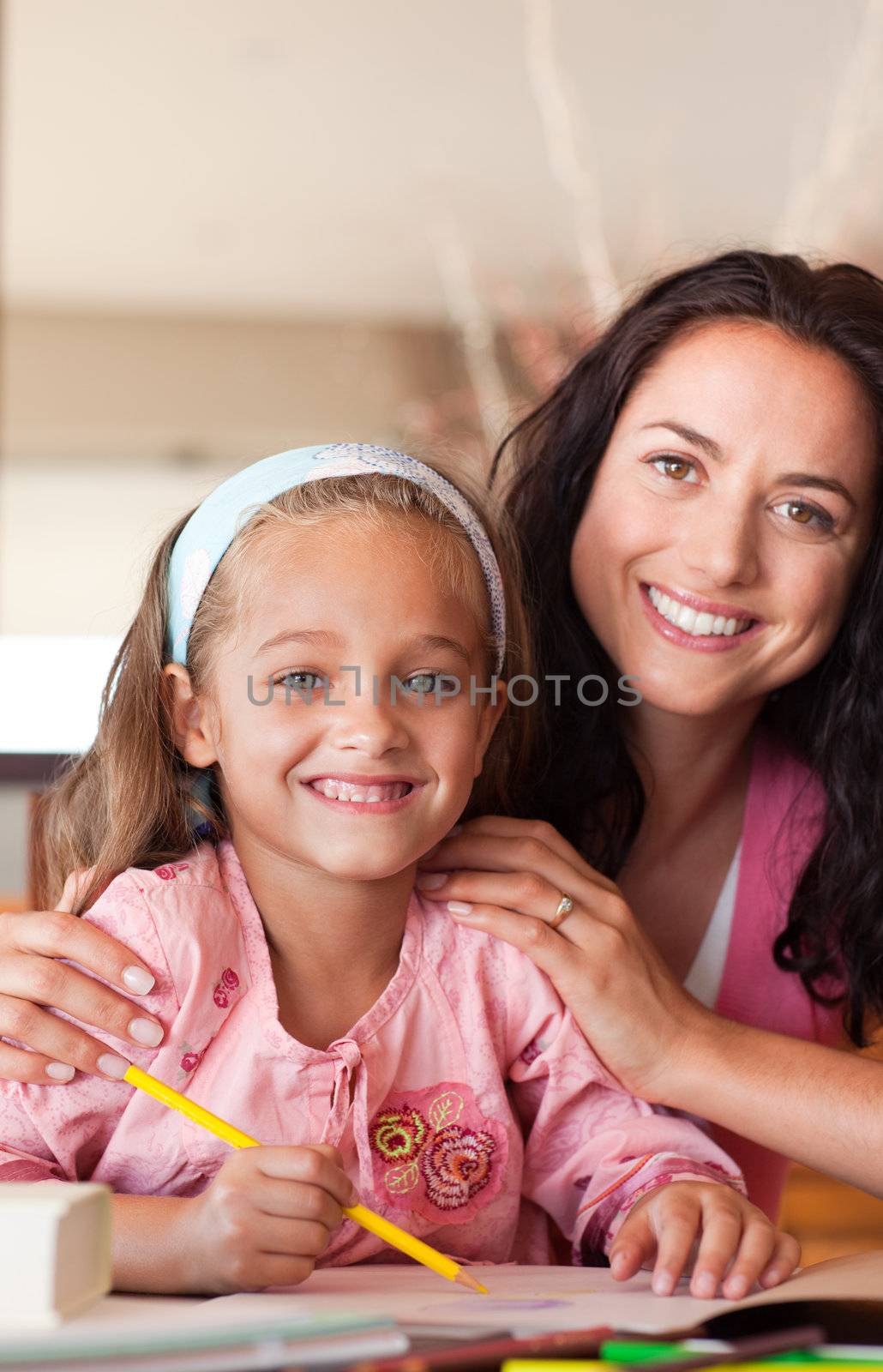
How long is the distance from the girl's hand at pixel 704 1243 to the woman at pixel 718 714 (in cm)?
15

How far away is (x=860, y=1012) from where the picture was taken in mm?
1318

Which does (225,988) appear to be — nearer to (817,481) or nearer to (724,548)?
(724,548)

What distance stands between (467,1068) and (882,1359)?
1.67 ft

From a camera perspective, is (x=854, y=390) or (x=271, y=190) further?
(x=271, y=190)

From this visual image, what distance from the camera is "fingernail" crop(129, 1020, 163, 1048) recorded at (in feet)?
3.11

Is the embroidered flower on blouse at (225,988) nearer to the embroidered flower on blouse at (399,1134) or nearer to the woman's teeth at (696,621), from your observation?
the embroidered flower on blouse at (399,1134)

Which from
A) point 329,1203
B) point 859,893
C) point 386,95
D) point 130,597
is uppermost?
point 386,95

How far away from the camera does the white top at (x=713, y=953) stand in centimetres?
134

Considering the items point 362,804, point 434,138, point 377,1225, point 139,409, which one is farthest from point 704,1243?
point 139,409

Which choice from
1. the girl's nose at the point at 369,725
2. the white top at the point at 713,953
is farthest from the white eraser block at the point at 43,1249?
the white top at the point at 713,953

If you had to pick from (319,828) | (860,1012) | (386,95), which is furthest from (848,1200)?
(386,95)

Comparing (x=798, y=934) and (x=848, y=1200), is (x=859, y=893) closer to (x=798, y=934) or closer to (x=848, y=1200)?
(x=798, y=934)

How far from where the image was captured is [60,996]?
932mm

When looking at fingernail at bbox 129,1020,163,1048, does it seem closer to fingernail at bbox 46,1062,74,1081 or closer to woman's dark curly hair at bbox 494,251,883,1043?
fingernail at bbox 46,1062,74,1081
